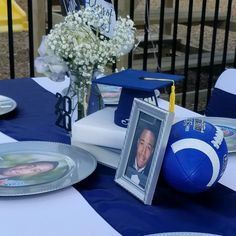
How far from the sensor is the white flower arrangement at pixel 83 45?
1255 millimetres

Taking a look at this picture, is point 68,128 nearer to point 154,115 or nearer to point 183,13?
point 154,115

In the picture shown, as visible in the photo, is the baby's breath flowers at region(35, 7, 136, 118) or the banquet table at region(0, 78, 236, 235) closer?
the banquet table at region(0, 78, 236, 235)

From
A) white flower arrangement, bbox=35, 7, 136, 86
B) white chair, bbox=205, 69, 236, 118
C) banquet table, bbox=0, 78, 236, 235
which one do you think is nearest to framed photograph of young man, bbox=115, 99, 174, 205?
banquet table, bbox=0, 78, 236, 235

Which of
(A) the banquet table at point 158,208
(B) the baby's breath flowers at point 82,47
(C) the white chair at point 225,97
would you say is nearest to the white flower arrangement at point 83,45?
(B) the baby's breath flowers at point 82,47

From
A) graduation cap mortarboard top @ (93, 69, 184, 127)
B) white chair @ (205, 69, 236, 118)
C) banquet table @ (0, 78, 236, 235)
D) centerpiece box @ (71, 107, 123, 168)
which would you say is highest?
graduation cap mortarboard top @ (93, 69, 184, 127)

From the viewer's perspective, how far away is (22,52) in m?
6.25

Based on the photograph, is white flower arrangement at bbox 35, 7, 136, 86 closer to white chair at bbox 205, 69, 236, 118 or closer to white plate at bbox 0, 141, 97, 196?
white plate at bbox 0, 141, 97, 196

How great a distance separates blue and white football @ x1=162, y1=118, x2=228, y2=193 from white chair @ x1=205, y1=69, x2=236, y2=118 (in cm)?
92

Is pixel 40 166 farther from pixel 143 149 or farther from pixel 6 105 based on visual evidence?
pixel 6 105

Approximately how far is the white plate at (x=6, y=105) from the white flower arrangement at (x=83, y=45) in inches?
12.0

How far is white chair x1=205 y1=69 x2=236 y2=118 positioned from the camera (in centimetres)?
202

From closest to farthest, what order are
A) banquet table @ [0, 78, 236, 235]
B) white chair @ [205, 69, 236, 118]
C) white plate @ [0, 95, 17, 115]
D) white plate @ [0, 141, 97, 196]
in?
banquet table @ [0, 78, 236, 235], white plate @ [0, 141, 97, 196], white plate @ [0, 95, 17, 115], white chair @ [205, 69, 236, 118]

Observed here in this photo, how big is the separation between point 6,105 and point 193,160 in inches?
Answer: 29.8

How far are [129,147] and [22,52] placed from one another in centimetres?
→ 528
